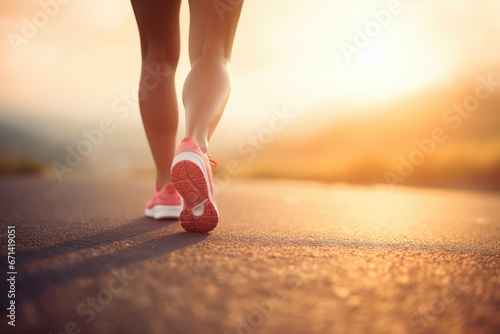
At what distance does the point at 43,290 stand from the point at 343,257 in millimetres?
905

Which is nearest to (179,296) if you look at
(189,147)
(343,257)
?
(343,257)

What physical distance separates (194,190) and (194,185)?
0.07 feet

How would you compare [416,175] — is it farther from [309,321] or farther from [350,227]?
[309,321]

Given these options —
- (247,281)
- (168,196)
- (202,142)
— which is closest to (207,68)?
(202,142)

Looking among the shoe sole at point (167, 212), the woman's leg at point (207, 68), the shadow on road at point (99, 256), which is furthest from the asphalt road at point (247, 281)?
the woman's leg at point (207, 68)

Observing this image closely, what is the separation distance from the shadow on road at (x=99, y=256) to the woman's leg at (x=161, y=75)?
55 cm

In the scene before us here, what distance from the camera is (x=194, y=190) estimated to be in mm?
1969

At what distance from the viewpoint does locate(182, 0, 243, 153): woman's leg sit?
2.12 m

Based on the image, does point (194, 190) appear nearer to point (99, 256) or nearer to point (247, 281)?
point (99, 256)

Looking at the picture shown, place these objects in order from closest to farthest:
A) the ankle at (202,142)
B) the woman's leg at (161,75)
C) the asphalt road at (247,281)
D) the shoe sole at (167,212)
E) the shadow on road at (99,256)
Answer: the asphalt road at (247,281), the shadow on road at (99,256), the ankle at (202,142), the woman's leg at (161,75), the shoe sole at (167,212)

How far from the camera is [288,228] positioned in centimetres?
242

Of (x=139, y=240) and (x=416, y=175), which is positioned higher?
(x=139, y=240)

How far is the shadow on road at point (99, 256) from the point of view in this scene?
1219mm

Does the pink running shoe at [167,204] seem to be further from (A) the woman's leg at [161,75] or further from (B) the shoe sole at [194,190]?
(B) the shoe sole at [194,190]
